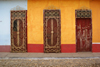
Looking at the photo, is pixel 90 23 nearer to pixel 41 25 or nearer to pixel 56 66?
pixel 41 25

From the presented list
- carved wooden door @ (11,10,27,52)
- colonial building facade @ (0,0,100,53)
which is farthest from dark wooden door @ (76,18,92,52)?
carved wooden door @ (11,10,27,52)

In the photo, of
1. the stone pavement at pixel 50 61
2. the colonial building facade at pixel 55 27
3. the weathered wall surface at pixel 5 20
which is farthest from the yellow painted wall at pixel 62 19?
the stone pavement at pixel 50 61

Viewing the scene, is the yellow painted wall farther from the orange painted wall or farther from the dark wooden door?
the dark wooden door

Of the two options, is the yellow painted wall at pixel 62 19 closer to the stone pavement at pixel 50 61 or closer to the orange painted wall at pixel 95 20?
the orange painted wall at pixel 95 20

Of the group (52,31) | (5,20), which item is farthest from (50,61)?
(5,20)

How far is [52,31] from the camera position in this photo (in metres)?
7.86

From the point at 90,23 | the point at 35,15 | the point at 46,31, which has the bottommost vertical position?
the point at 46,31

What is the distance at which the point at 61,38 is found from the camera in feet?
25.7

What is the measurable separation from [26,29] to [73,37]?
315cm

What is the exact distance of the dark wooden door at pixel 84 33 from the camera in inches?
311

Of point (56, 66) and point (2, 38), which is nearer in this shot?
point (56, 66)

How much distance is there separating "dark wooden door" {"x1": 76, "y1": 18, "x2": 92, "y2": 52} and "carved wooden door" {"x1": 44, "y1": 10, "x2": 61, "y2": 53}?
4.22 feet

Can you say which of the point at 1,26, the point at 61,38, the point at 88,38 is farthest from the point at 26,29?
the point at 88,38

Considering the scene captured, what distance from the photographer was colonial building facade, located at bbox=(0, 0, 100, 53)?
25.5 feet
